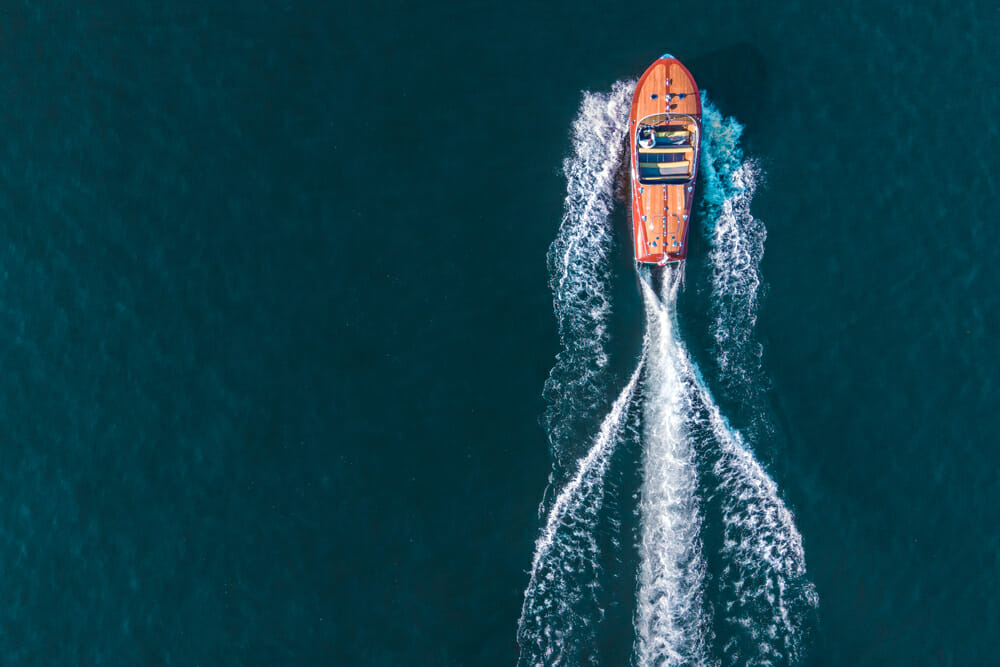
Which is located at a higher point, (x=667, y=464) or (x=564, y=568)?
(x=667, y=464)

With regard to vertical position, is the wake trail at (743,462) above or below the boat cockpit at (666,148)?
below

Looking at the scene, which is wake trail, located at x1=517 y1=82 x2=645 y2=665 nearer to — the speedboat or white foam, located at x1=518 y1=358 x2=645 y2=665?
white foam, located at x1=518 y1=358 x2=645 y2=665

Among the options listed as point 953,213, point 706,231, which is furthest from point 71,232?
point 953,213

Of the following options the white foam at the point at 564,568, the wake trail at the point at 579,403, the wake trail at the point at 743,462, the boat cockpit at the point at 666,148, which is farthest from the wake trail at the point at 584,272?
the wake trail at the point at 743,462

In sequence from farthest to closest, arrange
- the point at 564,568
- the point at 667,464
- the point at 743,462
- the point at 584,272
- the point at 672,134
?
the point at 584,272
the point at 672,134
the point at 743,462
the point at 667,464
the point at 564,568

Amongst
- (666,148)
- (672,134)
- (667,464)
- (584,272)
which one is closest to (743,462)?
(667,464)

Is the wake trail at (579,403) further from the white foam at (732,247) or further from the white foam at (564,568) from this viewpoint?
the white foam at (732,247)

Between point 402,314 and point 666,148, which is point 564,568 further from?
point 666,148
